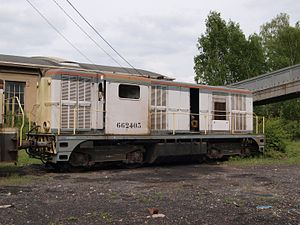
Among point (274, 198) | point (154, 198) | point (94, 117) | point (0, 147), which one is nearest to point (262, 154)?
point (94, 117)

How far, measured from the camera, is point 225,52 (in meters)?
42.4

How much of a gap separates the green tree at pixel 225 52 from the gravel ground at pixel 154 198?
3084 centimetres

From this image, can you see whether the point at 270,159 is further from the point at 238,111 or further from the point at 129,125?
the point at 129,125

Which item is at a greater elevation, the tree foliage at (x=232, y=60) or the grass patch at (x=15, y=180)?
the tree foliage at (x=232, y=60)

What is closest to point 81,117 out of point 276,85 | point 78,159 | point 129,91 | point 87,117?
point 87,117

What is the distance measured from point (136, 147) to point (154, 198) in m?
5.52

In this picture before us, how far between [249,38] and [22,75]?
2855cm

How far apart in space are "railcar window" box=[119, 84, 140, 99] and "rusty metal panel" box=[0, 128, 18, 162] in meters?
4.09

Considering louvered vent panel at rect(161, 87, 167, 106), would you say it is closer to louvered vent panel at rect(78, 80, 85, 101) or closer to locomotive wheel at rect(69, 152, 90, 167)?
louvered vent panel at rect(78, 80, 85, 101)

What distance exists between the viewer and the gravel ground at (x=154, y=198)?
18.7ft

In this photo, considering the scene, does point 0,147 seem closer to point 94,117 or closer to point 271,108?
point 94,117

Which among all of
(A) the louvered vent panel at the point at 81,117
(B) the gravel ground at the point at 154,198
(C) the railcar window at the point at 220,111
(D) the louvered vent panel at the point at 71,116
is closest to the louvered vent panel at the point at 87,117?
(A) the louvered vent panel at the point at 81,117

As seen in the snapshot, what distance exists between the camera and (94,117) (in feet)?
39.7

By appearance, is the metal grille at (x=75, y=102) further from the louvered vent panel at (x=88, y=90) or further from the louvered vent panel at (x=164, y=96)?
the louvered vent panel at (x=164, y=96)
